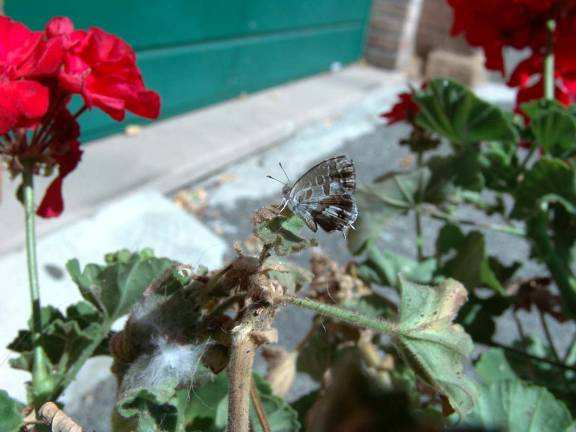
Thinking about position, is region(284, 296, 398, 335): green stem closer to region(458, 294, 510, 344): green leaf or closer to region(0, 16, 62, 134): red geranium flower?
region(0, 16, 62, 134): red geranium flower

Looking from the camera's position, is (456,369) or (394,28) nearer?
(456,369)

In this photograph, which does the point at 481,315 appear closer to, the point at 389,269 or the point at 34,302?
the point at 389,269

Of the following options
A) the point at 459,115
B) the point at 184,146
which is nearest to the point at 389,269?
the point at 459,115

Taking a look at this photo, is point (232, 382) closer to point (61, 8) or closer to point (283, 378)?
point (283, 378)

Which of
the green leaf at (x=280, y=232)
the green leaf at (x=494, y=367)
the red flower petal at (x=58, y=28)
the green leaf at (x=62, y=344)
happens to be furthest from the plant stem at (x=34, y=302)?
the green leaf at (x=494, y=367)

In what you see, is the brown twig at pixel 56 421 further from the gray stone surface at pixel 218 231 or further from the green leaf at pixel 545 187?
the green leaf at pixel 545 187

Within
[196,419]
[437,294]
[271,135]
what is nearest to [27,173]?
[196,419]
